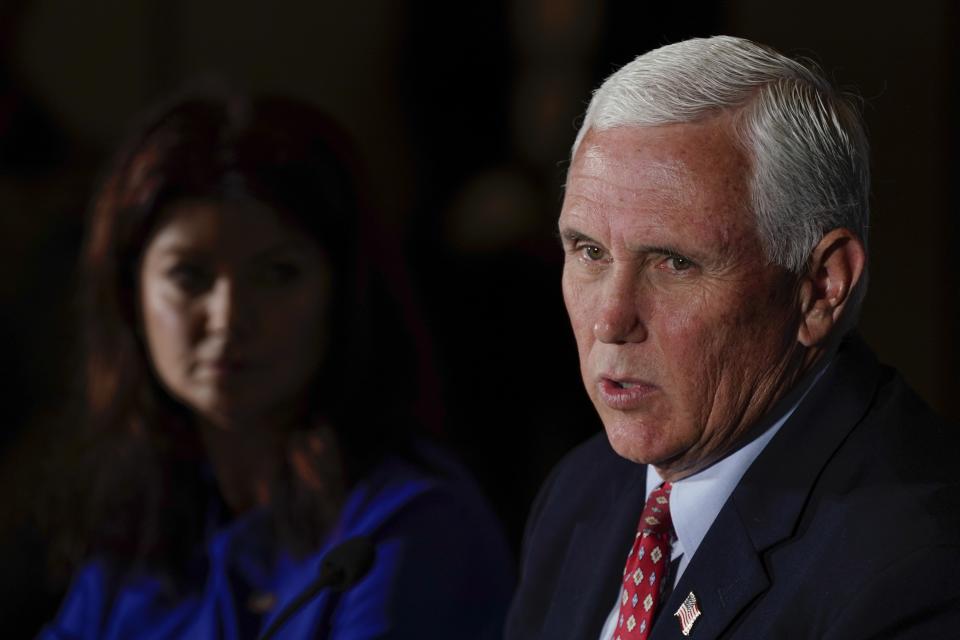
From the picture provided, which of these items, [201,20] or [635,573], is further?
[201,20]

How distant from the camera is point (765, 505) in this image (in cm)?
126

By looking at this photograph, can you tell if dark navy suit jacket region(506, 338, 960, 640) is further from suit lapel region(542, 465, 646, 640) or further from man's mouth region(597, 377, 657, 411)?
man's mouth region(597, 377, 657, 411)

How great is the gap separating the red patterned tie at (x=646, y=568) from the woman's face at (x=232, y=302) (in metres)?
0.81

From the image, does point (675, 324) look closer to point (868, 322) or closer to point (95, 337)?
point (95, 337)

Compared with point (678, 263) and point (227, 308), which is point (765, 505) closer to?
point (678, 263)

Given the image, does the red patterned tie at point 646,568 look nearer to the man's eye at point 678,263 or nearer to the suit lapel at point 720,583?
the suit lapel at point 720,583

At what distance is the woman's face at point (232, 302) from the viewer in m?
1.93

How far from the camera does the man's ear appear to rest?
1.23m

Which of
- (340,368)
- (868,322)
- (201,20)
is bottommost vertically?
(868,322)

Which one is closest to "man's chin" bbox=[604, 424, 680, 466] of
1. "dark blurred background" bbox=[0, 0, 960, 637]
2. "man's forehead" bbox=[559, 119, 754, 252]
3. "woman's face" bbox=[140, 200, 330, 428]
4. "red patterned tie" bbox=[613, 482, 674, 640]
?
"red patterned tie" bbox=[613, 482, 674, 640]

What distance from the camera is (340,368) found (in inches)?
82.1

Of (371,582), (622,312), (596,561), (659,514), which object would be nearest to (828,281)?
(622,312)

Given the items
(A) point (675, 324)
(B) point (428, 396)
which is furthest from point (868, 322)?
(A) point (675, 324)

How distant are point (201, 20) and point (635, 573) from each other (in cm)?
261
